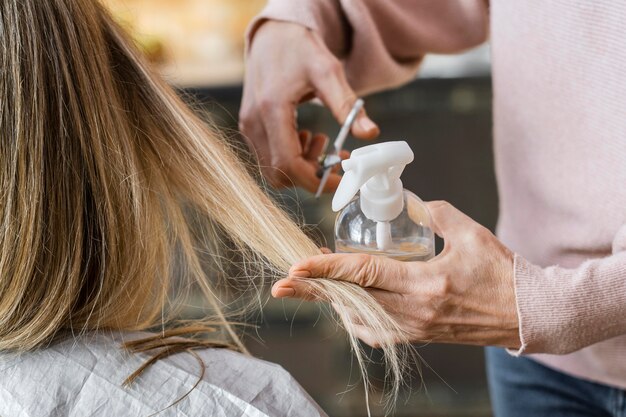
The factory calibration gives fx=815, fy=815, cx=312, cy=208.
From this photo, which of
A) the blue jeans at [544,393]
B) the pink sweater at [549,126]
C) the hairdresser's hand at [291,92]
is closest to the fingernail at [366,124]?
the hairdresser's hand at [291,92]

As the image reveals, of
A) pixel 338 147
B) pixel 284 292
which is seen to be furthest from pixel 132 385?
pixel 338 147

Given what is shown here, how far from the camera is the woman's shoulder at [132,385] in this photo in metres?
0.70

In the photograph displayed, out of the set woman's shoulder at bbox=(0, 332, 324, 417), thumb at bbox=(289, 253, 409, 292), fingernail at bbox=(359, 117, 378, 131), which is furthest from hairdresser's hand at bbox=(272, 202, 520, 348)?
fingernail at bbox=(359, 117, 378, 131)

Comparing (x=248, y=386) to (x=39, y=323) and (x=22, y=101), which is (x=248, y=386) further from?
(x=22, y=101)

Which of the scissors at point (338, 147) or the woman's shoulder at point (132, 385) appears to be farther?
the scissors at point (338, 147)

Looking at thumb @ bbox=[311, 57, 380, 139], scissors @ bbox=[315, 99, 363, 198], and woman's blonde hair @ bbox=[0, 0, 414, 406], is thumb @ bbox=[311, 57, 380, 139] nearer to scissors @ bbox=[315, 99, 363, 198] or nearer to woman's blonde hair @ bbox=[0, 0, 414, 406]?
scissors @ bbox=[315, 99, 363, 198]

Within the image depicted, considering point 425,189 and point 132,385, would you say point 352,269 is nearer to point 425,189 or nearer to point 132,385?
point 132,385

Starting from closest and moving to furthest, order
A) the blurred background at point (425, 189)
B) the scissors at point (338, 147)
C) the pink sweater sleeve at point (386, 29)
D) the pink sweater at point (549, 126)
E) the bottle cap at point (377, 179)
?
the bottle cap at point (377, 179) → the pink sweater at point (549, 126) → the scissors at point (338, 147) → the pink sweater sleeve at point (386, 29) → the blurred background at point (425, 189)

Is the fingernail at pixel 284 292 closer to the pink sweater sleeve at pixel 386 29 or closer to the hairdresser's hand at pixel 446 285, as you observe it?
the hairdresser's hand at pixel 446 285

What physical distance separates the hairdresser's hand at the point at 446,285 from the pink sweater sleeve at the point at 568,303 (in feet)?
0.04

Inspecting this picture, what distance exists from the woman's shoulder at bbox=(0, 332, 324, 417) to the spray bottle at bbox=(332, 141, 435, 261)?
0.15 metres

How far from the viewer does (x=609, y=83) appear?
3.01ft

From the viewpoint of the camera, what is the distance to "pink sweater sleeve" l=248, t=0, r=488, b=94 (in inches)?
43.0

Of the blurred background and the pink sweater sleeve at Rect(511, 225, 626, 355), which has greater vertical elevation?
the pink sweater sleeve at Rect(511, 225, 626, 355)
